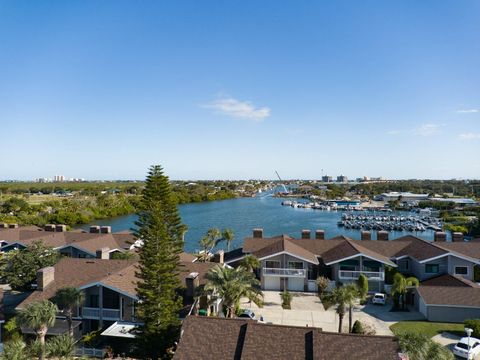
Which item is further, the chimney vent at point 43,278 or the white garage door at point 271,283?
the white garage door at point 271,283

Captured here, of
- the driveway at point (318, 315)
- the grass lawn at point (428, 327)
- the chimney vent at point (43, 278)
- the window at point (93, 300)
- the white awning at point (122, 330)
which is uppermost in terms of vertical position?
the chimney vent at point (43, 278)

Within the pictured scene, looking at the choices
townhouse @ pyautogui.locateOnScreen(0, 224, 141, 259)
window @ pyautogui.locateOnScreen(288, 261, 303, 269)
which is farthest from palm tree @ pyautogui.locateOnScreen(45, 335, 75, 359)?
window @ pyautogui.locateOnScreen(288, 261, 303, 269)

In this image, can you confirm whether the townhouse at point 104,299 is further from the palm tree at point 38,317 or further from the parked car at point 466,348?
the parked car at point 466,348

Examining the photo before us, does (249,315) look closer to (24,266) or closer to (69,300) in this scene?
(69,300)

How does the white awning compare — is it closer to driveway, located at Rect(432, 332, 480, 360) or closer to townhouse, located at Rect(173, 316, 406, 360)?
townhouse, located at Rect(173, 316, 406, 360)

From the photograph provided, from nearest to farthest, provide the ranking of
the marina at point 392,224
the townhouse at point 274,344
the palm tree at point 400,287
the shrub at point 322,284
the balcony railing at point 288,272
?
the townhouse at point 274,344
the palm tree at point 400,287
the shrub at point 322,284
the balcony railing at point 288,272
the marina at point 392,224

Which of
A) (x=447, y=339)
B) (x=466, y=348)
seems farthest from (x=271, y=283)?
(x=466, y=348)

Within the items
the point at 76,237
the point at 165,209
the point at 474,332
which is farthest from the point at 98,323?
the point at 474,332

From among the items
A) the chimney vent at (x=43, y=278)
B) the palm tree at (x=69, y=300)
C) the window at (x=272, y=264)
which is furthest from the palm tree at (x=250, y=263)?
the chimney vent at (x=43, y=278)
